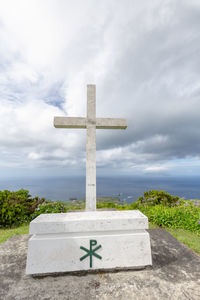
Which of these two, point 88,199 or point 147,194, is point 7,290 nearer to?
point 88,199

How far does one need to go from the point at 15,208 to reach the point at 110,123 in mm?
4943

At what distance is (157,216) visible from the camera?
566cm

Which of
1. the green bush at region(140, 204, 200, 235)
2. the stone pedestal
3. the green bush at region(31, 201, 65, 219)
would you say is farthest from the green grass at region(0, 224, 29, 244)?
the green bush at region(140, 204, 200, 235)

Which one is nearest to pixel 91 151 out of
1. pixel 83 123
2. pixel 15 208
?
pixel 83 123

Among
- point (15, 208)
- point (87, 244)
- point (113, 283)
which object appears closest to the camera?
point (113, 283)

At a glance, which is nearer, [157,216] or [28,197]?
[157,216]

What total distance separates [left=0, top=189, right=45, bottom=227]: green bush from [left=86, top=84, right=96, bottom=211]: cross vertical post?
3.67 metres

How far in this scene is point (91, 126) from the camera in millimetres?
4141

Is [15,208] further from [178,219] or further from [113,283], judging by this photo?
[178,219]

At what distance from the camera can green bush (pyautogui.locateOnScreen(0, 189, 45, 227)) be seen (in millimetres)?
5688

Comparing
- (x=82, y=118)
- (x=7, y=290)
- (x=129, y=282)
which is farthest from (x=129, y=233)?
(x=82, y=118)

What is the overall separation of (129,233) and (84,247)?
82 centimetres

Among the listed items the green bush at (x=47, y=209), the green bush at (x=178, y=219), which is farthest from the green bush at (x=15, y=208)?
the green bush at (x=178, y=219)

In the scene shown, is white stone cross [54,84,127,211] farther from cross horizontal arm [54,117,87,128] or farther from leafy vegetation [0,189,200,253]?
leafy vegetation [0,189,200,253]
